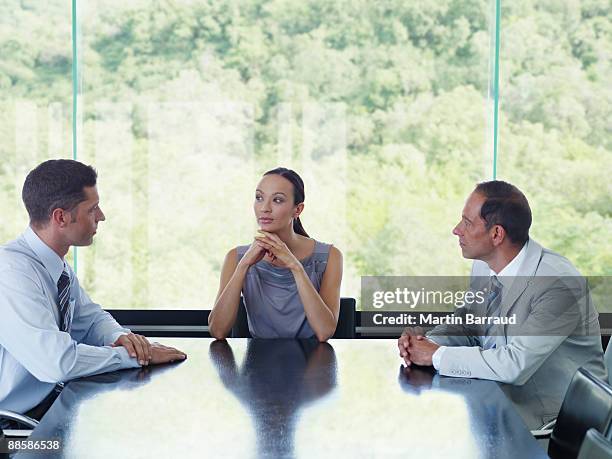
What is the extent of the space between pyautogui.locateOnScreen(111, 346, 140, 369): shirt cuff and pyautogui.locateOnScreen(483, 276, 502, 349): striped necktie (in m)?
1.23

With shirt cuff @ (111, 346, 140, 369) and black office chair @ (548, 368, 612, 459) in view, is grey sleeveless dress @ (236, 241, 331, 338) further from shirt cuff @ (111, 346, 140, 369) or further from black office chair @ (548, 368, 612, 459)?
black office chair @ (548, 368, 612, 459)

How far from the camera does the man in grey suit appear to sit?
2.79 m

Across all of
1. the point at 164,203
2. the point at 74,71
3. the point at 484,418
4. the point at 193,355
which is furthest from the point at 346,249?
the point at 484,418

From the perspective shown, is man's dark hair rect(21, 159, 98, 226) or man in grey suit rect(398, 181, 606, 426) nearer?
man in grey suit rect(398, 181, 606, 426)

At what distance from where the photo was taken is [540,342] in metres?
2.79

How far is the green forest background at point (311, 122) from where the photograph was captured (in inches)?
206

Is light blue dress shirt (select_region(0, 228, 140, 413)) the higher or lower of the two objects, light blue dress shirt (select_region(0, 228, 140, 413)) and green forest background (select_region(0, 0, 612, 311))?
the lower

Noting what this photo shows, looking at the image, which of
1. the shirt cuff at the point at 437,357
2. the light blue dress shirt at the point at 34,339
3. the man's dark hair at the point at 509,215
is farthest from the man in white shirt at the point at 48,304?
the man's dark hair at the point at 509,215

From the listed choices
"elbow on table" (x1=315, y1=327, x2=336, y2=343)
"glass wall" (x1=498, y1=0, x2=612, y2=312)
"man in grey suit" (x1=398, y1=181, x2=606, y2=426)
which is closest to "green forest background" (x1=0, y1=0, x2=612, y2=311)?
"glass wall" (x1=498, y1=0, x2=612, y2=312)

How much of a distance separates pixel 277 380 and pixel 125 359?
0.52 meters

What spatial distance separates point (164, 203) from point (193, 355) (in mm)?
2457

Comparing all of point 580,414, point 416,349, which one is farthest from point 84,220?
point 580,414

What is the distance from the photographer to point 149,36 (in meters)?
5.42

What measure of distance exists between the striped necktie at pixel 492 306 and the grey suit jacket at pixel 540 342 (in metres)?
0.07
